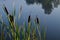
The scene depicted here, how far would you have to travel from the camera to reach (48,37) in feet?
18.6

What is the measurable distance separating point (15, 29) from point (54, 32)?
16.9 ft

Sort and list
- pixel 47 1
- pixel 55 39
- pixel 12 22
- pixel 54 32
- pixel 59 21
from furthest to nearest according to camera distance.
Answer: pixel 47 1 < pixel 59 21 < pixel 54 32 < pixel 55 39 < pixel 12 22

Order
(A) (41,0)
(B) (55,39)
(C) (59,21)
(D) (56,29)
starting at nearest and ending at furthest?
(B) (55,39), (D) (56,29), (C) (59,21), (A) (41,0)

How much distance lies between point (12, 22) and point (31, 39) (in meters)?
0.22

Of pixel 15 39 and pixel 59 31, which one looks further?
pixel 59 31

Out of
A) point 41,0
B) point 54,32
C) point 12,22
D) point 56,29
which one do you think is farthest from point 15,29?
point 41,0

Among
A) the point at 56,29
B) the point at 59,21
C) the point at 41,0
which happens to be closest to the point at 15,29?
the point at 56,29

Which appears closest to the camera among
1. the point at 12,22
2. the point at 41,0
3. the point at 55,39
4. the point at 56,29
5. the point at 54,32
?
the point at 12,22

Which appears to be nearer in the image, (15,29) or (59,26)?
(15,29)

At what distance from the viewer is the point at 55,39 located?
220 inches

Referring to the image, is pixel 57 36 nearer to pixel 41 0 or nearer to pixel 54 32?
pixel 54 32

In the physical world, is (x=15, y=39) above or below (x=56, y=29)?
above

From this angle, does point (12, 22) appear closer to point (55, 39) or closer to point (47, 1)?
point (55, 39)

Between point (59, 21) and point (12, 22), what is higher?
point (12, 22)
